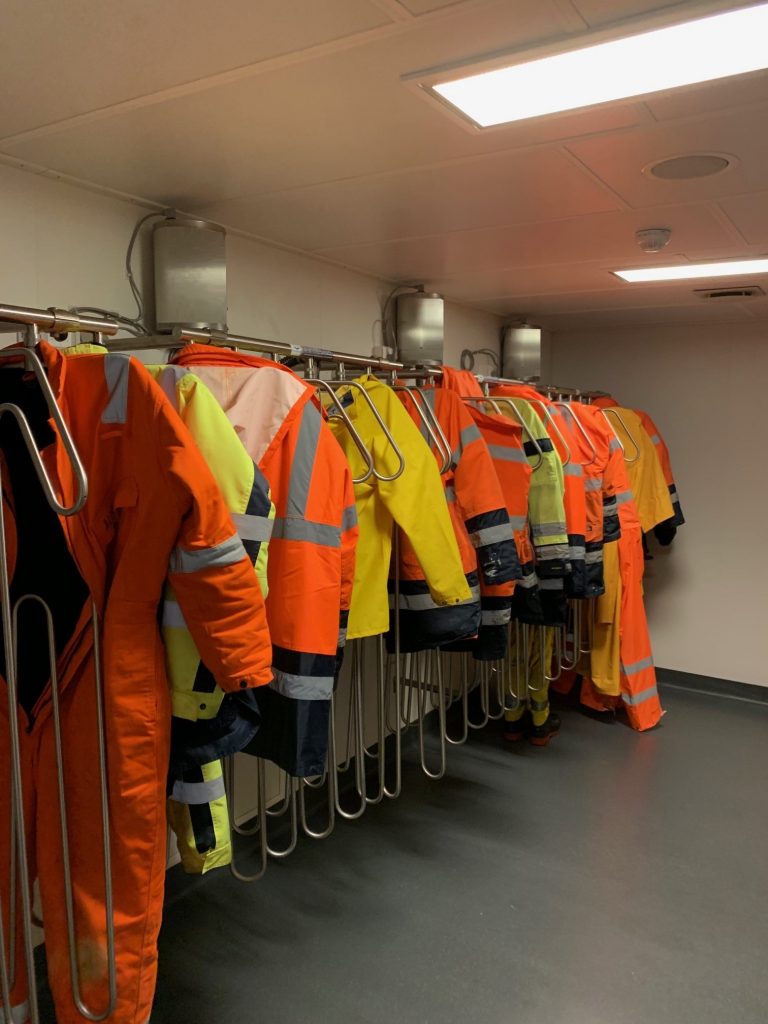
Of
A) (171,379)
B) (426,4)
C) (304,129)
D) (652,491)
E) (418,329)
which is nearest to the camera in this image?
(426,4)

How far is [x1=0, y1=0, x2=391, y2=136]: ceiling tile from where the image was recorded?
125cm

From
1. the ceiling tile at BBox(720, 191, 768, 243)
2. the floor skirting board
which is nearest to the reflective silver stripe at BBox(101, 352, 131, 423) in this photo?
the ceiling tile at BBox(720, 191, 768, 243)

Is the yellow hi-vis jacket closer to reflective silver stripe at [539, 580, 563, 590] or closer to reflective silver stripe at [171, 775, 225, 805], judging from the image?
reflective silver stripe at [171, 775, 225, 805]

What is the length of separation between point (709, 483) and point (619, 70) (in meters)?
3.47

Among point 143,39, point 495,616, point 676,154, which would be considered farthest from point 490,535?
point 143,39

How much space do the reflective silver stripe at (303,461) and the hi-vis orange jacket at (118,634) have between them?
0.35 m

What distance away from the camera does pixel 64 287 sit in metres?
2.15

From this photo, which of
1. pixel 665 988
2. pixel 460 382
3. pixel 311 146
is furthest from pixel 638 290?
pixel 665 988

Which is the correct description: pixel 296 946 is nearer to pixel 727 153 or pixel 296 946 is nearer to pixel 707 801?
pixel 707 801

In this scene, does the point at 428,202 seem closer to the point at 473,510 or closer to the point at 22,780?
the point at 473,510

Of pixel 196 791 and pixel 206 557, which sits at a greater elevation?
pixel 206 557

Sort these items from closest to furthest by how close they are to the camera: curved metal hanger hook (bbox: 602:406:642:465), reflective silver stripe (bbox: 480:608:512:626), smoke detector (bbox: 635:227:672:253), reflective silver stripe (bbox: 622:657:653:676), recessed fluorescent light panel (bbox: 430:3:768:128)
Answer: recessed fluorescent light panel (bbox: 430:3:768:128) → reflective silver stripe (bbox: 480:608:512:626) → smoke detector (bbox: 635:227:672:253) → reflective silver stripe (bbox: 622:657:653:676) → curved metal hanger hook (bbox: 602:406:642:465)

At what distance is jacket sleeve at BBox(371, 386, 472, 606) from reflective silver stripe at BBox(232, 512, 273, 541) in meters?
0.58

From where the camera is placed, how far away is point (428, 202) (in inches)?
91.0
